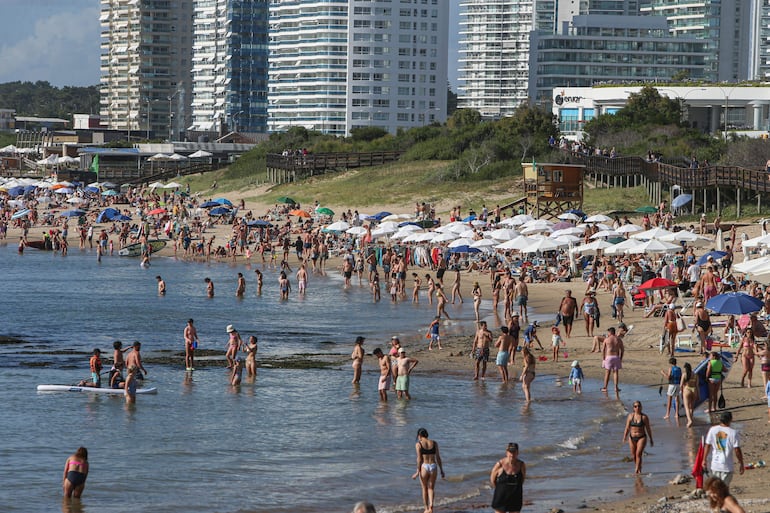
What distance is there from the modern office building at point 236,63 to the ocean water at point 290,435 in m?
120

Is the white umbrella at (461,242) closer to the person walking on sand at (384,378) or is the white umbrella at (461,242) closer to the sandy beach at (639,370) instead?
the sandy beach at (639,370)

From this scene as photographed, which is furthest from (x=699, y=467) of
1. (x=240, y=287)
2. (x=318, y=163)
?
(x=318, y=163)

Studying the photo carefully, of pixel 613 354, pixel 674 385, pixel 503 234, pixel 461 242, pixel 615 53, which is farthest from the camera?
pixel 615 53

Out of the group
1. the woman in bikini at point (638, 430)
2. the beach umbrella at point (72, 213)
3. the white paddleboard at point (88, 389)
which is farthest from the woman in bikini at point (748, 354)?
Answer: the beach umbrella at point (72, 213)

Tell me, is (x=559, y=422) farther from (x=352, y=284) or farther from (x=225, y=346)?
(x=352, y=284)

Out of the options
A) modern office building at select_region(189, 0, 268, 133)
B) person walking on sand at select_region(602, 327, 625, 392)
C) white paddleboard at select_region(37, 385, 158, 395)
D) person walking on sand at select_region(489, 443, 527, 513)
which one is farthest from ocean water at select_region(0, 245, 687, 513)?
modern office building at select_region(189, 0, 268, 133)

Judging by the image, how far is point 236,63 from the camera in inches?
5901

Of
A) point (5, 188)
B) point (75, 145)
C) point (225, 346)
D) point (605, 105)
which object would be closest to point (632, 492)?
point (225, 346)

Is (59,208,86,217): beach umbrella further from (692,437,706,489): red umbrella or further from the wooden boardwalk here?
(692,437,706,489): red umbrella

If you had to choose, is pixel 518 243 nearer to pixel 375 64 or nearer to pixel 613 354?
pixel 613 354

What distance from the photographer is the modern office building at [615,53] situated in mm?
134000

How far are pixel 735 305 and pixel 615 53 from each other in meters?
115

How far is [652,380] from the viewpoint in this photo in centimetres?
2367

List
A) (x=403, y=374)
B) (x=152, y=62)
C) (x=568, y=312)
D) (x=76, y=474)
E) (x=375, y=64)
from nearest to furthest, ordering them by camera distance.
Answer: (x=76, y=474)
(x=403, y=374)
(x=568, y=312)
(x=375, y=64)
(x=152, y=62)
